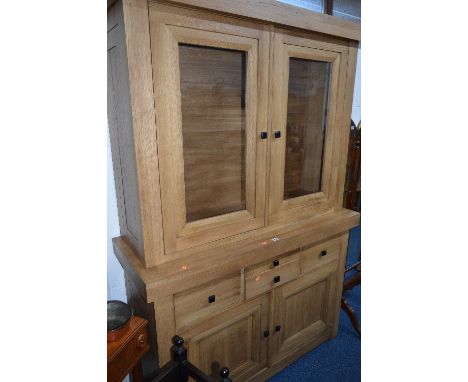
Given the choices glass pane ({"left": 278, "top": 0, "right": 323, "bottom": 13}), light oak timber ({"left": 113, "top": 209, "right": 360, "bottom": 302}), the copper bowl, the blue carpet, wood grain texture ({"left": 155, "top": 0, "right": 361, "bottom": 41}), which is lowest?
the blue carpet

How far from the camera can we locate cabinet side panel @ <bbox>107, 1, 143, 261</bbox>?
0.90 meters

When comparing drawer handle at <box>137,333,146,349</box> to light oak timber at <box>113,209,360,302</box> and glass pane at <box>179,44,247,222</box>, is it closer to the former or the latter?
light oak timber at <box>113,209,360,302</box>

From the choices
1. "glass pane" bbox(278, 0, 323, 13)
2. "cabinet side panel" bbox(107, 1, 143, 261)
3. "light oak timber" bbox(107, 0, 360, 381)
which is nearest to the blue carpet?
"light oak timber" bbox(107, 0, 360, 381)

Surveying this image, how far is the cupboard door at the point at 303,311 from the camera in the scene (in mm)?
1506

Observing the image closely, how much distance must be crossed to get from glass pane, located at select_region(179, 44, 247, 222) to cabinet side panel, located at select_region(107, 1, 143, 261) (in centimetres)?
19

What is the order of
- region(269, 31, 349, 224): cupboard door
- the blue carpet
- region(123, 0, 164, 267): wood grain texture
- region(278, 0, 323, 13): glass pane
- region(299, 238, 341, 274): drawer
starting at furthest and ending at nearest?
region(278, 0, 323, 13): glass pane, the blue carpet, region(299, 238, 341, 274): drawer, region(269, 31, 349, 224): cupboard door, region(123, 0, 164, 267): wood grain texture

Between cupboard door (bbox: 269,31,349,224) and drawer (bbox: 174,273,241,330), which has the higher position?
cupboard door (bbox: 269,31,349,224)

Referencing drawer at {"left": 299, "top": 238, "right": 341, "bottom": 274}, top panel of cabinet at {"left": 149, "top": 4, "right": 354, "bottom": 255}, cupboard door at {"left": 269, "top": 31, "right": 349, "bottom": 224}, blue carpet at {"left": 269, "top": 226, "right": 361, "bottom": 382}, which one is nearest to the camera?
top panel of cabinet at {"left": 149, "top": 4, "right": 354, "bottom": 255}

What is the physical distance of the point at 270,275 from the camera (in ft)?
4.45

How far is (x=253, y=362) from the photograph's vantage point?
58.5 inches

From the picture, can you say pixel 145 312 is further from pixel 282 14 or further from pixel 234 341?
pixel 282 14

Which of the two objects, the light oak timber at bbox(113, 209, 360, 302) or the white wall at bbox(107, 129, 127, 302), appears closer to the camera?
the light oak timber at bbox(113, 209, 360, 302)

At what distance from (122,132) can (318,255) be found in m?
1.12
